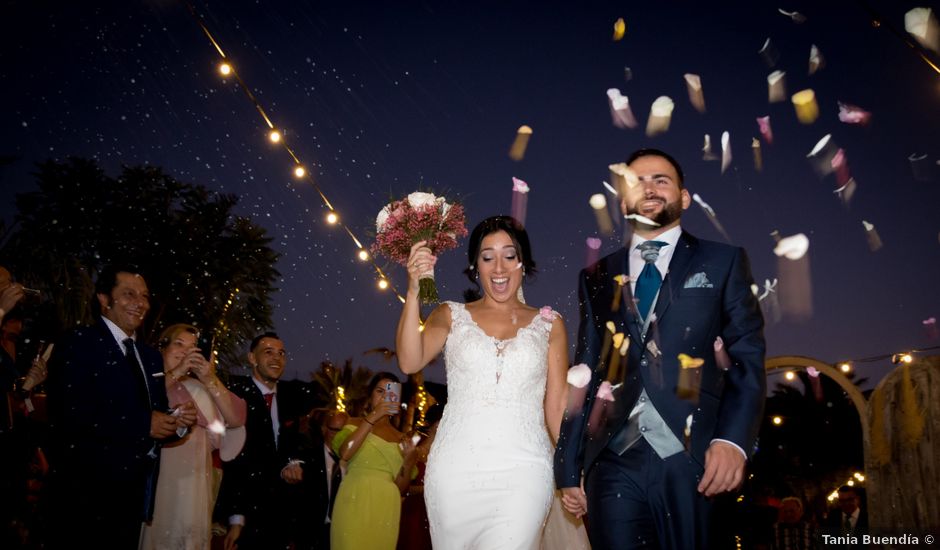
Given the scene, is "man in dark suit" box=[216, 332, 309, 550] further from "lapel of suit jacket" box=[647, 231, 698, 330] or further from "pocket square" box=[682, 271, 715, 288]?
"pocket square" box=[682, 271, 715, 288]

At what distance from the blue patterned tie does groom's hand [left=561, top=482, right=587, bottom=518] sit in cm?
85

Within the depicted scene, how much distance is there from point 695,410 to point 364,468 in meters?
4.30

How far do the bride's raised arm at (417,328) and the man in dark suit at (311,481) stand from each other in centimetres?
323

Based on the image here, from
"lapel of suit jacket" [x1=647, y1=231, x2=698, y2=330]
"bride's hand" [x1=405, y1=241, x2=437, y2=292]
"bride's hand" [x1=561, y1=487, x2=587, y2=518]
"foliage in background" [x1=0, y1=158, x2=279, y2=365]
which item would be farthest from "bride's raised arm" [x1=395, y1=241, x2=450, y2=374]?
"foliage in background" [x1=0, y1=158, x2=279, y2=365]

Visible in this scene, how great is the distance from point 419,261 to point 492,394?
943 millimetres

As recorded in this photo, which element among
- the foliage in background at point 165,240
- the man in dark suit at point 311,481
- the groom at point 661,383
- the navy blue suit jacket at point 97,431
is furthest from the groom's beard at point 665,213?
the foliage in background at point 165,240

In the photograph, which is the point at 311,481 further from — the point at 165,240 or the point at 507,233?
the point at 165,240

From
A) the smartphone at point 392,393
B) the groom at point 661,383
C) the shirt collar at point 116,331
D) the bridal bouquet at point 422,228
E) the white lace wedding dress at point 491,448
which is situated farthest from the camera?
the smartphone at point 392,393

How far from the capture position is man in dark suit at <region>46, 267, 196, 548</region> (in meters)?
4.12

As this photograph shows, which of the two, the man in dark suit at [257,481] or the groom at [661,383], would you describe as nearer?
the groom at [661,383]

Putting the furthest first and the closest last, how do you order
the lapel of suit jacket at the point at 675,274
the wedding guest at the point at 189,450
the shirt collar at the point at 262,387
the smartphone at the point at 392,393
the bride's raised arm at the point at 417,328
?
the shirt collar at the point at 262,387, the smartphone at the point at 392,393, the wedding guest at the point at 189,450, the bride's raised arm at the point at 417,328, the lapel of suit jacket at the point at 675,274

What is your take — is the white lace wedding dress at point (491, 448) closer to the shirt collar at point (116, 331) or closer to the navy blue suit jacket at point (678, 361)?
the navy blue suit jacket at point (678, 361)

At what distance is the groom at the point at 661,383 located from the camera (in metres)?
2.89

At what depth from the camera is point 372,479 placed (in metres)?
6.58
